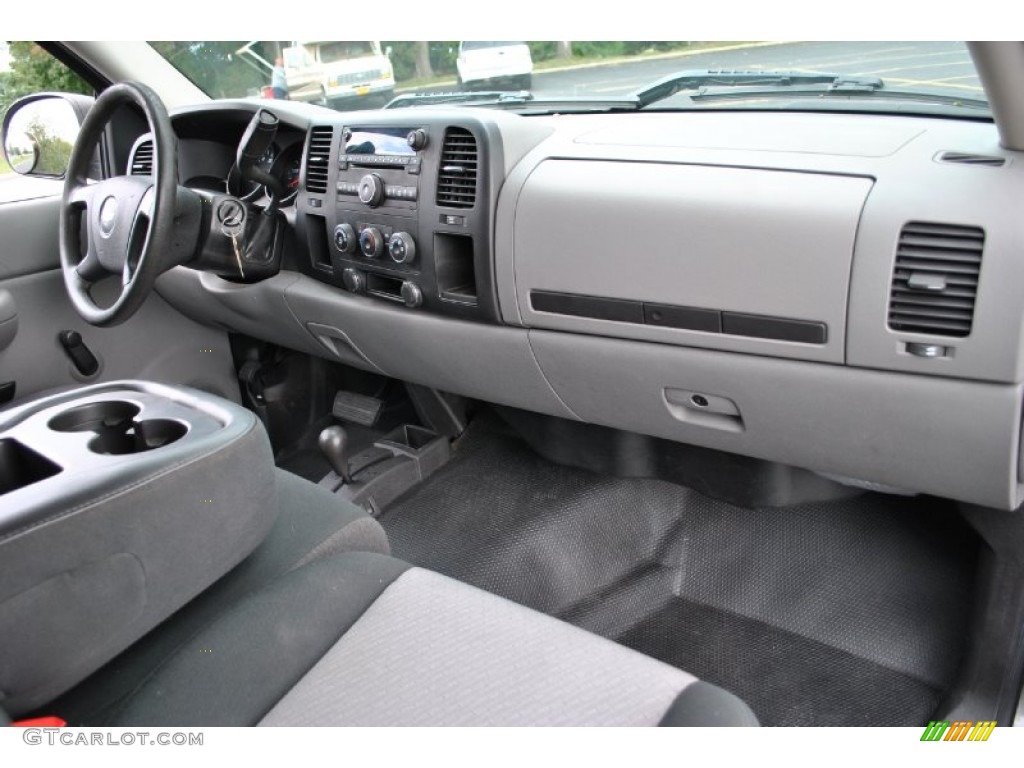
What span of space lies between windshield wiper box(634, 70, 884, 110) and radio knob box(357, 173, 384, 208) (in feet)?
2.16

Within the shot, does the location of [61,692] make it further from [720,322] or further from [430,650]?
[720,322]

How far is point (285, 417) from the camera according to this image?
2924 millimetres

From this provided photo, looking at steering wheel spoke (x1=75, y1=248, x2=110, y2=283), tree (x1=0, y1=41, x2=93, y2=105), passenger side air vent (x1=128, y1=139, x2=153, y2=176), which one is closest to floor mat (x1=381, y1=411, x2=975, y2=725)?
steering wheel spoke (x1=75, y1=248, x2=110, y2=283)

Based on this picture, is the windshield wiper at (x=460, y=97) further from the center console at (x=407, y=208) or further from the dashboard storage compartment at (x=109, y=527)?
the dashboard storage compartment at (x=109, y=527)

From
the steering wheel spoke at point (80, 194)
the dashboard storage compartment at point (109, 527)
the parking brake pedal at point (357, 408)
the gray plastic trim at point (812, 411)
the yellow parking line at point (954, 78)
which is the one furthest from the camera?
the parking brake pedal at point (357, 408)

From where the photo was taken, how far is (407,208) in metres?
1.96

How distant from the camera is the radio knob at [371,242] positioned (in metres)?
2.04

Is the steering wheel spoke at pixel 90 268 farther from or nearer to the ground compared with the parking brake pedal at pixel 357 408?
farther from the ground

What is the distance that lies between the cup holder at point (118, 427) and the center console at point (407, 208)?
2.41ft

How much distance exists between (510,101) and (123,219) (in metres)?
Result: 1.01

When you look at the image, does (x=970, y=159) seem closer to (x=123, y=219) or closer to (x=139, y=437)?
(x=139, y=437)

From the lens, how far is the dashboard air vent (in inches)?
52.7

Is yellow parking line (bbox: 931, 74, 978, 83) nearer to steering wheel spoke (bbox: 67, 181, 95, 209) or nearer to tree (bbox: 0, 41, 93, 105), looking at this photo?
steering wheel spoke (bbox: 67, 181, 95, 209)
